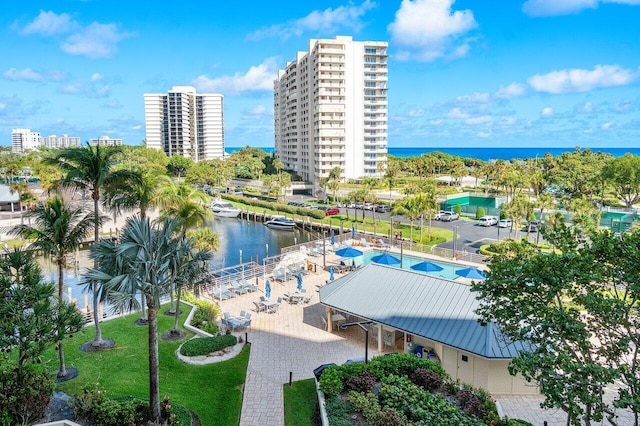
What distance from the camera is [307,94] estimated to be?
102688mm

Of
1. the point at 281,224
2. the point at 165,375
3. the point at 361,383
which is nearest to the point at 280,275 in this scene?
the point at 165,375

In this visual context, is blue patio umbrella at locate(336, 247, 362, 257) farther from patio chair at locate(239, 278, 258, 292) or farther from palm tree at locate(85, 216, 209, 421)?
palm tree at locate(85, 216, 209, 421)

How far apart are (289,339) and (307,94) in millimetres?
87088

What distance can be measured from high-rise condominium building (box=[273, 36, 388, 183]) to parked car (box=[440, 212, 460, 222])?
118 ft

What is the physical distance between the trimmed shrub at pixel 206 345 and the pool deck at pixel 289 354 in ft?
4.12

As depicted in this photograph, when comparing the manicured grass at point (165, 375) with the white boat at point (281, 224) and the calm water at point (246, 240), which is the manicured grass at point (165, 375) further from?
the white boat at point (281, 224)

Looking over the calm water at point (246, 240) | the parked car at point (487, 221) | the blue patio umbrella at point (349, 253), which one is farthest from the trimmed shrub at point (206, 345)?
the parked car at point (487, 221)

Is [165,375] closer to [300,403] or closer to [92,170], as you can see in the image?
[300,403]

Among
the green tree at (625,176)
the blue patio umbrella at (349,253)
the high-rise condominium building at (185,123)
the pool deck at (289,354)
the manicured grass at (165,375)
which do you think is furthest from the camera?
the high-rise condominium building at (185,123)

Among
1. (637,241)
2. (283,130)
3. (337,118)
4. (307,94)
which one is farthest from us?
(283,130)

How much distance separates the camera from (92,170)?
61.3ft

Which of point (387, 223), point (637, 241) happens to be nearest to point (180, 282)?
point (637, 241)

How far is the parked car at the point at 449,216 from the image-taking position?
59.4 meters

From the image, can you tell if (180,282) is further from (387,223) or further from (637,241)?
(387,223)
